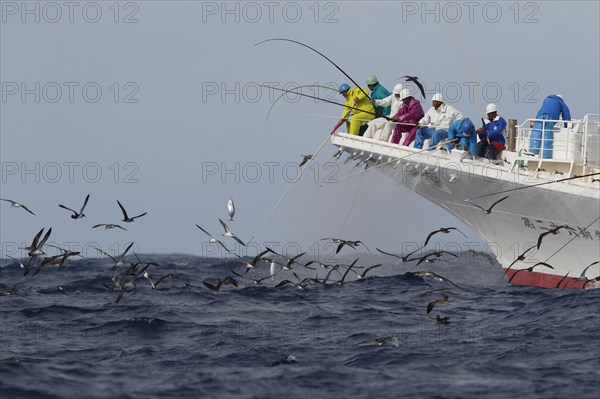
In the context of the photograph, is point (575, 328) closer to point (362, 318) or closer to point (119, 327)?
point (362, 318)

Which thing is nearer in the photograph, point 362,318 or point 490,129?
point 362,318

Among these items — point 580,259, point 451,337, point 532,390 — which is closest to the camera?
point 532,390

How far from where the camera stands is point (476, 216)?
40875mm

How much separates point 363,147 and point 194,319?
39.0ft

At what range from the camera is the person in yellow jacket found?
122 ft

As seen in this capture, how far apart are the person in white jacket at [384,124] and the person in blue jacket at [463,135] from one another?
7.31 ft

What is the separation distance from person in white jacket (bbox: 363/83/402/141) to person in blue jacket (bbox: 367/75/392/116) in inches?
5.1

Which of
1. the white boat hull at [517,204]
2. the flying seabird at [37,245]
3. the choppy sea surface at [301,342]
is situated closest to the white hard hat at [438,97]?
the white boat hull at [517,204]

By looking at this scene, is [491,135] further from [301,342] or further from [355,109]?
[301,342]

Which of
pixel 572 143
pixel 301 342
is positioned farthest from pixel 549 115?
pixel 301 342

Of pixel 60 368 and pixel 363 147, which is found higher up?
pixel 363 147

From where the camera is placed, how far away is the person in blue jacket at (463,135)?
118 ft

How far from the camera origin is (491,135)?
3669 cm

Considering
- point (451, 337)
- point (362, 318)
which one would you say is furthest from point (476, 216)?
point (451, 337)
